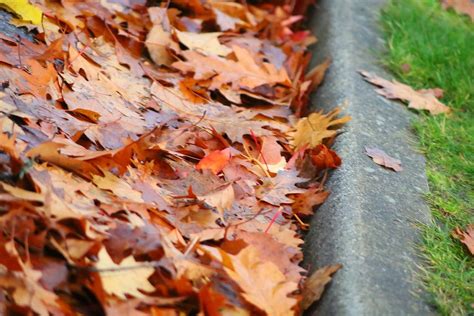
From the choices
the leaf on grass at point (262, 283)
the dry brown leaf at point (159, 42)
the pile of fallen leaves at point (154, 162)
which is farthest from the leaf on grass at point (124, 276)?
the dry brown leaf at point (159, 42)

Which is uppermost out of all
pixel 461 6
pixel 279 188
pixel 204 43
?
pixel 461 6

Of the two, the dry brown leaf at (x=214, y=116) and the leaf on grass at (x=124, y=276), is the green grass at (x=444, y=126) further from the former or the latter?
the leaf on grass at (x=124, y=276)

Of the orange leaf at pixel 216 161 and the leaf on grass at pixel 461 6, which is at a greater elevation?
the leaf on grass at pixel 461 6

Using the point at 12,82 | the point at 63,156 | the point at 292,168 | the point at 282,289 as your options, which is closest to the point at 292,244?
the point at 282,289

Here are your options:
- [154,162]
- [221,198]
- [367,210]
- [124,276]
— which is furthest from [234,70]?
[124,276]

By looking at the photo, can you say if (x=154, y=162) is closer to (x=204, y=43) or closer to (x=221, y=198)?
(x=221, y=198)

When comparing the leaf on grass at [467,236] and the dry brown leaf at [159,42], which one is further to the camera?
the dry brown leaf at [159,42]
